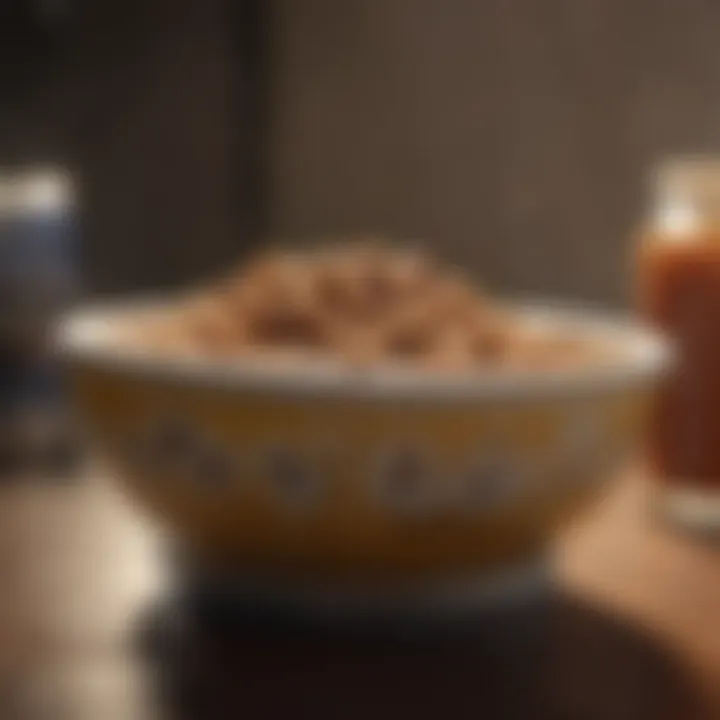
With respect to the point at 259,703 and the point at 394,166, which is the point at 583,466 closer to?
the point at 259,703

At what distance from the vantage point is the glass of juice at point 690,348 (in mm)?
691

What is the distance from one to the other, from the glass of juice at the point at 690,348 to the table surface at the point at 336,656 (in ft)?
0.17

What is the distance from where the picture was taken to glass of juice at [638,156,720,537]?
2.27 feet

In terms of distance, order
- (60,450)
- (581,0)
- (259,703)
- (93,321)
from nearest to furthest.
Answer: (259,703) < (93,321) < (60,450) < (581,0)

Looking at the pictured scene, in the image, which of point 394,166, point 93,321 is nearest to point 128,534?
point 93,321

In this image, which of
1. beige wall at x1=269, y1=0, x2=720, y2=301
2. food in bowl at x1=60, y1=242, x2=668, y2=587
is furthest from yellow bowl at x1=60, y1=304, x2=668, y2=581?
beige wall at x1=269, y1=0, x2=720, y2=301

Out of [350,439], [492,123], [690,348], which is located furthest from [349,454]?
[492,123]

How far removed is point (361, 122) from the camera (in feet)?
3.91

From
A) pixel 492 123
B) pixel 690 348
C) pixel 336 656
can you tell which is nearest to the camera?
pixel 336 656

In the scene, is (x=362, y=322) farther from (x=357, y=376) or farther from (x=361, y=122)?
(x=361, y=122)

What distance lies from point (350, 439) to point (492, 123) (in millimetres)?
684

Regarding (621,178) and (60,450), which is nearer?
(60,450)

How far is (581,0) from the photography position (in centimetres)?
114

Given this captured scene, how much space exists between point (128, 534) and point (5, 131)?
61cm
